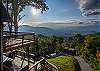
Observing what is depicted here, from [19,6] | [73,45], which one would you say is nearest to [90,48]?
[73,45]

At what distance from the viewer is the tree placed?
10.9 m

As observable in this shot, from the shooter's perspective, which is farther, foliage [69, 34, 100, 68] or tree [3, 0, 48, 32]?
foliage [69, 34, 100, 68]

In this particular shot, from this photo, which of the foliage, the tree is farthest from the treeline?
the tree

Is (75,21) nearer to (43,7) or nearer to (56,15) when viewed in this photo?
(56,15)

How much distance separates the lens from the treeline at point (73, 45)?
558 inches

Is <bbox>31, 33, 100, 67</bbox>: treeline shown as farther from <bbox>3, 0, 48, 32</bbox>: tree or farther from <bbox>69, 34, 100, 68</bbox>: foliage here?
<bbox>3, 0, 48, 32</bbox>: tree

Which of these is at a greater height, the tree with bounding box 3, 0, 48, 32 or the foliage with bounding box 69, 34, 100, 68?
the tree with bounding box 3, 0, 48, 32

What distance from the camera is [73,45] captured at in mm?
19000

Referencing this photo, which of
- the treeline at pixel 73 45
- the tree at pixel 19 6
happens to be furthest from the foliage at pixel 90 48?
the tree at pixel 19 6

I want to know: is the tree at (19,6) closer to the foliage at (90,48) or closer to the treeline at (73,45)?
the treeline at (73,45)

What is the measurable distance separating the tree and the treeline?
2045mm

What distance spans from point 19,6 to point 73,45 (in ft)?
28.6

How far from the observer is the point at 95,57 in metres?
14.9

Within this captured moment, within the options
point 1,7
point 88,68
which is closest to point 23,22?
point 88,68
